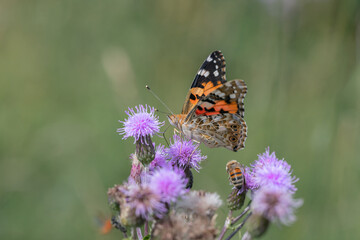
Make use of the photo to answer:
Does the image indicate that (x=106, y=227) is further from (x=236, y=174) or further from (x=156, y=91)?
(x=156, y=91)

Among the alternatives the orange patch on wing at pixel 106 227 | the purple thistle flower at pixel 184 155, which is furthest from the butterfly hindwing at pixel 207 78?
the orange patch on wing at pixel 106 227

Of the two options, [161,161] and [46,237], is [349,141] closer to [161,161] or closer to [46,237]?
[161,161]

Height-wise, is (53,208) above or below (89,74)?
below

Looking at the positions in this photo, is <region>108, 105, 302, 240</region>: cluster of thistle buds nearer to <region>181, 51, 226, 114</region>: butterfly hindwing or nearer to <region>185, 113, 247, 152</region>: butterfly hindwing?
<region>185, 113, 247, 152</region>: butterfly hindwing

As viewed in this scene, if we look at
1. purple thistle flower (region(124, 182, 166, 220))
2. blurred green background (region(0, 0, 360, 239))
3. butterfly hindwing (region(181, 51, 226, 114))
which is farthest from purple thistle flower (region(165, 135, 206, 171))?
blurred green background (region(0, 0, 360, 239))

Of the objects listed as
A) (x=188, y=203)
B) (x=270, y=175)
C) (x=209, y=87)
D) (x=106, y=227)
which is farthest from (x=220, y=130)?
(x=106, y=227)

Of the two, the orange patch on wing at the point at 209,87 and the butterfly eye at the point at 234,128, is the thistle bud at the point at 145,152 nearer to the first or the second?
the butterfly eye at the point at 234,128

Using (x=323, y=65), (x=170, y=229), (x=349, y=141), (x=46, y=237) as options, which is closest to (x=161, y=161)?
(x=170, y=229)
